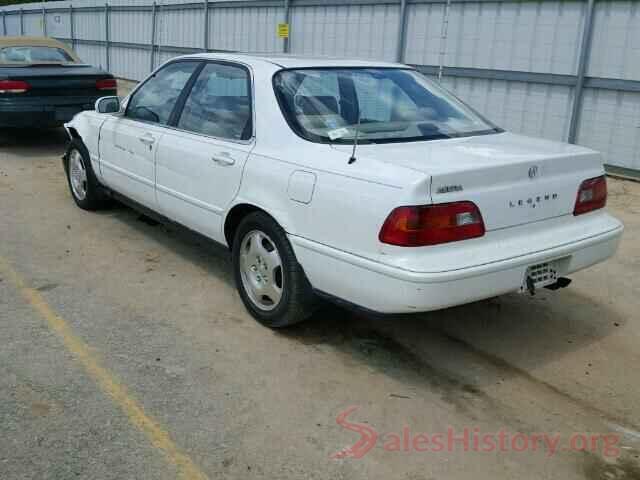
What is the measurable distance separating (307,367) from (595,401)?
148 centimetres

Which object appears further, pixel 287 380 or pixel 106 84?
pixel 106 84

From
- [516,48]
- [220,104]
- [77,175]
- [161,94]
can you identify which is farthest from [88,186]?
[516,48]

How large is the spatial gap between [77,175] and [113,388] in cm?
385

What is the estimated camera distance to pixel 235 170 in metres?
4.23

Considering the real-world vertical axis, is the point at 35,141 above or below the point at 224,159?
below

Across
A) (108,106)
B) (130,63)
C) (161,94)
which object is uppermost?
(161,94)

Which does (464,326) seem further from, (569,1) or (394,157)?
(569,1)

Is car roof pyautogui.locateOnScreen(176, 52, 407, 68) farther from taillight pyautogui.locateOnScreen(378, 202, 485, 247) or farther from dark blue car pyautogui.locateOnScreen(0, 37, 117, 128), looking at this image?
dark blue car pyautogui.locateOnScreen(0, 37, 117, 128)

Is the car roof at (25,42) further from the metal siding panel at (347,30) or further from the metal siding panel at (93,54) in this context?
the metal siding panel at (93,54)

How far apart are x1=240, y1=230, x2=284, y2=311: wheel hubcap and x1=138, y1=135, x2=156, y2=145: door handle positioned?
1330 mm

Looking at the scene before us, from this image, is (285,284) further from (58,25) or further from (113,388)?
(58,25)

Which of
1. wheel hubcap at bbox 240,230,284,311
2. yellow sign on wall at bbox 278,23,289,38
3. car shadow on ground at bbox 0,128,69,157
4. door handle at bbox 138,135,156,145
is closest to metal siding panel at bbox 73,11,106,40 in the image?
car shadow on ground at bbox 0,128,69,157

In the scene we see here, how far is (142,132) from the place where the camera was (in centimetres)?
529

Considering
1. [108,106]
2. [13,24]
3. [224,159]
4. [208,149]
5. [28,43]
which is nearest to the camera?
[224,159]
